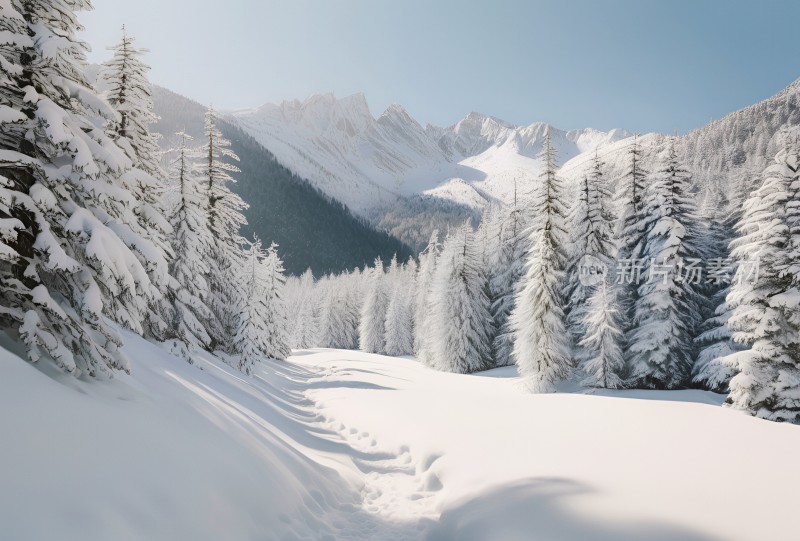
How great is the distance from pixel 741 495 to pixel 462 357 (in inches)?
1204

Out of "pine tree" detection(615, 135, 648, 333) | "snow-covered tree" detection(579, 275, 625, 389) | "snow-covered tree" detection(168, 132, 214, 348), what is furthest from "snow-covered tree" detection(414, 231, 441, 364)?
"snow-covered tree" detection(168, 132, 214, 348)

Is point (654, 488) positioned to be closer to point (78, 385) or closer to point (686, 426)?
point (686, 426)

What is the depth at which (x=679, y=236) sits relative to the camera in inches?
941

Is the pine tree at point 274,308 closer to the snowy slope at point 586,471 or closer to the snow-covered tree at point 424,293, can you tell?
the snow-covered tree at point 424,293

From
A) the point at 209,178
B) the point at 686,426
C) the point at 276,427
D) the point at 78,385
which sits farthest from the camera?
the point at 209,178

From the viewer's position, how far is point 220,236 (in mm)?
23203

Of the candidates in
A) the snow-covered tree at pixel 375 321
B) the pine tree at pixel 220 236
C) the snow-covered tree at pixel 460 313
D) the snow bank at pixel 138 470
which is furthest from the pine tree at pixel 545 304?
the snow-covered tree at pixel 375 321

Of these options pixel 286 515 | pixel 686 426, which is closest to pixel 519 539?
pixel 286 515

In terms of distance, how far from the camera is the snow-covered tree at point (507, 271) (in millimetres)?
35969

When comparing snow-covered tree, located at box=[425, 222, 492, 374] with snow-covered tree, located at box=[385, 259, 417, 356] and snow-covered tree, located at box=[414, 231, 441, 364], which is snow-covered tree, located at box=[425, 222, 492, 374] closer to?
snow-covered tree, located at box=[414, 231, 441, 364]

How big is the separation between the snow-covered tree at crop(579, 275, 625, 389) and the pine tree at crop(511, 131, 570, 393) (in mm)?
1350

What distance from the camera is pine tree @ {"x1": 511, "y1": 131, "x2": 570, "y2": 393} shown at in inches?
939

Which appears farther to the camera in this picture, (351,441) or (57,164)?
(351,441)

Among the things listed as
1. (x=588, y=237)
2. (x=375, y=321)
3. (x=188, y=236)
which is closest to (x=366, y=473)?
(x=188, y=236)
